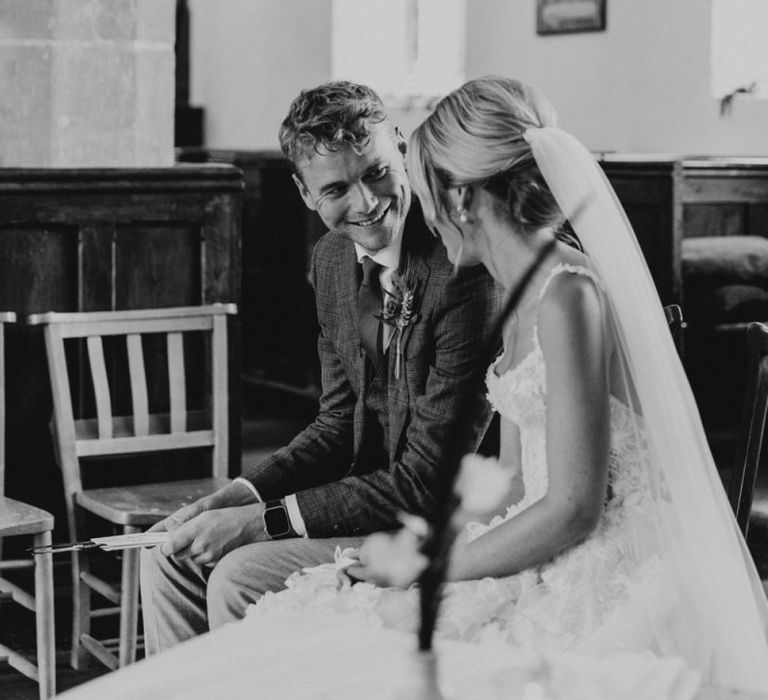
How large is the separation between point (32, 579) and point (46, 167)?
1235 mm

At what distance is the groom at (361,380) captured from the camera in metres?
2.60

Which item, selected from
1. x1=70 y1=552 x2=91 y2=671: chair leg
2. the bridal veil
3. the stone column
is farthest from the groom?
the stone column

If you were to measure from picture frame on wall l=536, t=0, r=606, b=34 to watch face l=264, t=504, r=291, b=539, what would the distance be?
6.06 m

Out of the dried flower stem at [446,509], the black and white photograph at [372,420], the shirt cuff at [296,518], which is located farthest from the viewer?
the shirt cuff at [296,518]

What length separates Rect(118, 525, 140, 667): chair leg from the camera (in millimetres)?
3482

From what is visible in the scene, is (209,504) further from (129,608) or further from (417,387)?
(129,608)

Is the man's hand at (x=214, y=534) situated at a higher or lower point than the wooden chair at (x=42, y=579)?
higher

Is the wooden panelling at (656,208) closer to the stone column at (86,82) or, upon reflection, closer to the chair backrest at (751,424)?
the stone column at (86,82)

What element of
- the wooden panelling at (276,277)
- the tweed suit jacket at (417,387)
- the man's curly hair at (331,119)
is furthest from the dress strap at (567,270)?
the wooden panelling at (276,277)

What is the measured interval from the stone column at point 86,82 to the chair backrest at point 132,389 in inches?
22.7

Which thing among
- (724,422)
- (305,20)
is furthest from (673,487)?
(305,20)

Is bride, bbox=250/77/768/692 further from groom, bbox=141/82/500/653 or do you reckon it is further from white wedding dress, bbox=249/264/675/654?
groom, bbox=141/82/500/653

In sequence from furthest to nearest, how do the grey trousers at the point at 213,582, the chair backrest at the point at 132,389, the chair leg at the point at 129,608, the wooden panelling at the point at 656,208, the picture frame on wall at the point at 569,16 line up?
1. the picture frame on wall at the point at 569,16
2. the wooden panelling at the point at 656,208
3. the chair backrest at the point at 132,389
4. the chair leg at the point at 129,608
5. the grey trousers at the point at 213,582

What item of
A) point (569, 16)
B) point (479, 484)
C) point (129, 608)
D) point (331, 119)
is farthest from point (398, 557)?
point (569, 16)
